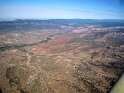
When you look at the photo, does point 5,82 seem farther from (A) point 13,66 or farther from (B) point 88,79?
(B) point 88,79

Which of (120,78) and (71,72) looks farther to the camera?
(71,72)

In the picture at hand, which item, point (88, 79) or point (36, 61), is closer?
point (88, 79)

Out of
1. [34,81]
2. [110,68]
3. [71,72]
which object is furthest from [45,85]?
[110,68]

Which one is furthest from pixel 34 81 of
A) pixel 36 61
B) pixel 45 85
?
pixel 36 61

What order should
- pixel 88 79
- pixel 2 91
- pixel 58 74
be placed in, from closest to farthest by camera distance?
→ pixel 2 91 < pixel 88 79 < pixel 58 74

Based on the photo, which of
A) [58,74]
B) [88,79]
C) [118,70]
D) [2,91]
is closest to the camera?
[2,91]

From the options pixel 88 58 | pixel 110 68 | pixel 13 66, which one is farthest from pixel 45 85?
pixel 88 58

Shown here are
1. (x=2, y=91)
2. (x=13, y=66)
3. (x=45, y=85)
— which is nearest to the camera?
(x=2, y=91)

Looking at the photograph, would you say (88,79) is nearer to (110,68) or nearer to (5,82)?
(110,68)

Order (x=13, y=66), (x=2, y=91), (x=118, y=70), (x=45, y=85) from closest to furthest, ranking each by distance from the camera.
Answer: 1. (x=2, y=91)
2. (x=45, y=85)
3. (x=118, y=70)
4. (x=13, y=66)
